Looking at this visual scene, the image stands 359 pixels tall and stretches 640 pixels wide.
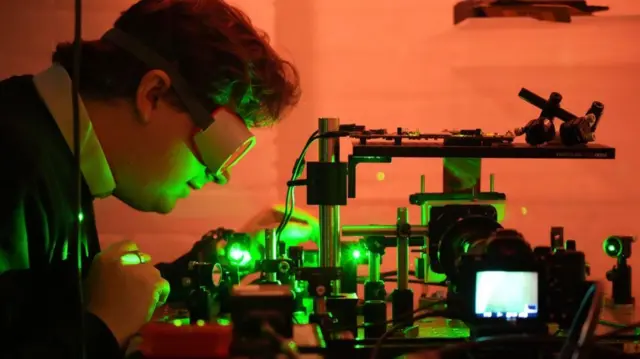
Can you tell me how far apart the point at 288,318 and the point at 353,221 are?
1376mm

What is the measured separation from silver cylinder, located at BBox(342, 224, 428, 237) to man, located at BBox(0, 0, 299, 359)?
0.27 meters

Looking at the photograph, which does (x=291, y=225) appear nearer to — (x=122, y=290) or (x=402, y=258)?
(x=402, y=258)

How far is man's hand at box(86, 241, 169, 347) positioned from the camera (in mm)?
1050

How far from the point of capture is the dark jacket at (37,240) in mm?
977

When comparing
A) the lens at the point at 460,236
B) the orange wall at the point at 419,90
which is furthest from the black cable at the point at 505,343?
the orange wall at the point at 419,90

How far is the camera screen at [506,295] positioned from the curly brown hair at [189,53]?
48cm

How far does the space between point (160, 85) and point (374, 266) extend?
1.70 feet

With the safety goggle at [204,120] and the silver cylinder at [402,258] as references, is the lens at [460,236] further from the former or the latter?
the safety goggle at [204,120]

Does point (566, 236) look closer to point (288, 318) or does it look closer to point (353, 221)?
point (353, 221)

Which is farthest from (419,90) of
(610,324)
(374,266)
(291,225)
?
(610,324)

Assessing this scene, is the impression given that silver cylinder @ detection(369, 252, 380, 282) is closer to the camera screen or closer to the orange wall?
the camera screen

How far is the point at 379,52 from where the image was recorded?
2.14 metres

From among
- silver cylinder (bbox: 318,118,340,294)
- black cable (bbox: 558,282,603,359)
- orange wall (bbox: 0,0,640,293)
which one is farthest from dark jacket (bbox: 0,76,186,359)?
orange wall (bbox: 0,0,640,293)

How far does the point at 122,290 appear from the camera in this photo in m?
1.08
